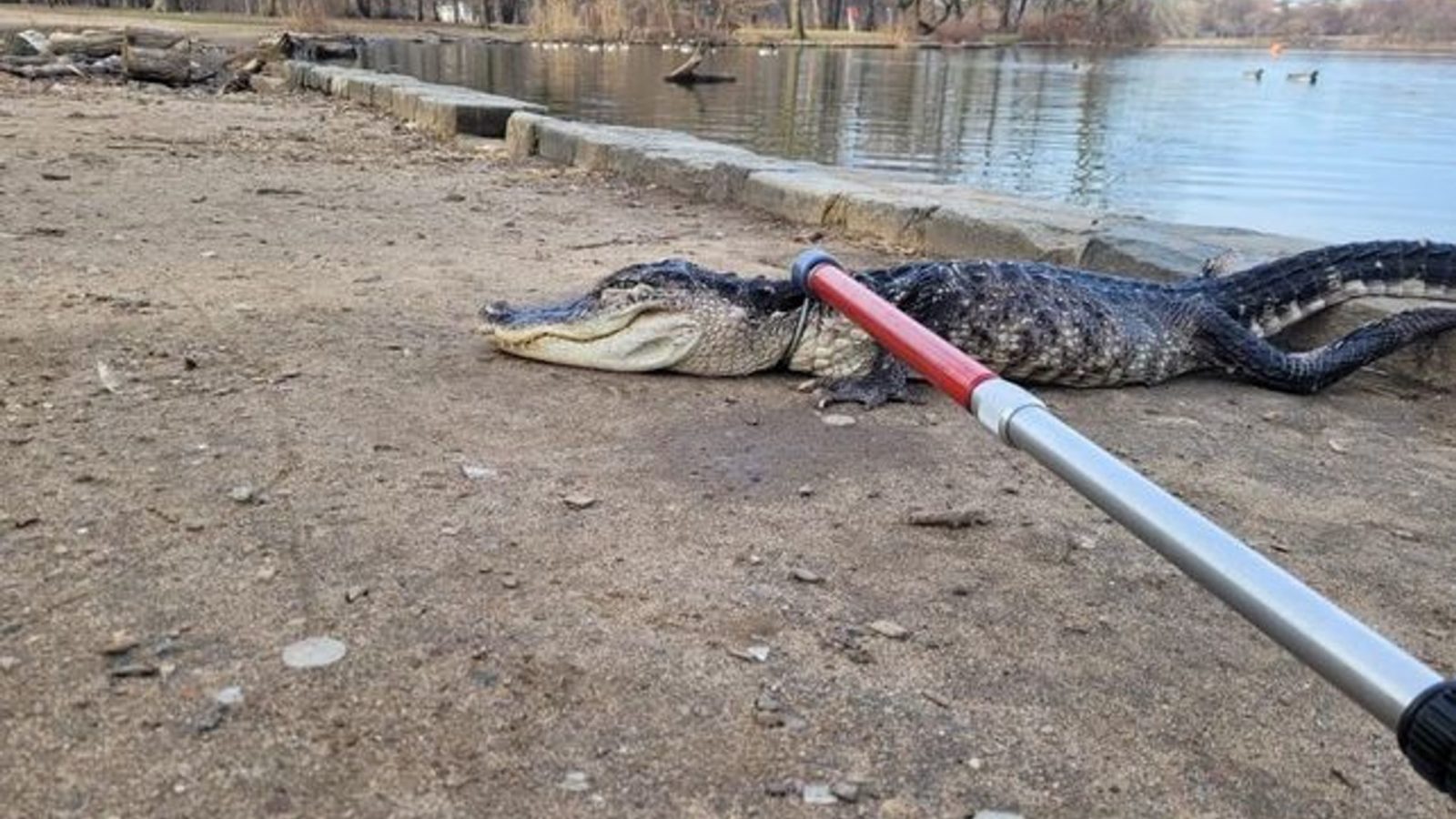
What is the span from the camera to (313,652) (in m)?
2.19

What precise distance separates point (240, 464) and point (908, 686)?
196 cm

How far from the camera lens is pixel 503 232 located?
6.89 metres

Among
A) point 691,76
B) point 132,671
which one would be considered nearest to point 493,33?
point 691,76

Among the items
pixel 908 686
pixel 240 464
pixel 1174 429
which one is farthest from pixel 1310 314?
pixel 240 464

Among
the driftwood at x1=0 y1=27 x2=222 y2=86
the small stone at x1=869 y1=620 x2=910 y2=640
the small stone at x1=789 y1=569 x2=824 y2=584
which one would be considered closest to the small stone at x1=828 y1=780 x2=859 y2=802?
the small stone at x1=869 y1=620 x2=910 y2=640

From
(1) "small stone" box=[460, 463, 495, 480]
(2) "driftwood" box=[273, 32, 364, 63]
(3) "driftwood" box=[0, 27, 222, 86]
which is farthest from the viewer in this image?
(2) "driftwood" box=[273, 32, 364, 63]

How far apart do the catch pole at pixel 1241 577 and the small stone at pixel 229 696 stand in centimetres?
139

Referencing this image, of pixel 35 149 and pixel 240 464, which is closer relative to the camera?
pixel 240 464

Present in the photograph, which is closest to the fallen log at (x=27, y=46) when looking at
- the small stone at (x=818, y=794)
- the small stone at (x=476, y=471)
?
the small stone at (x=476, y=471)

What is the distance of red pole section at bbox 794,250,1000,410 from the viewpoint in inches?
74.6

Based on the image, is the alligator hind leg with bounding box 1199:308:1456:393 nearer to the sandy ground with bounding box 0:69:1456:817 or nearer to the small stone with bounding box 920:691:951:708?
the sandy ground with bounding box 0:69:1456:817

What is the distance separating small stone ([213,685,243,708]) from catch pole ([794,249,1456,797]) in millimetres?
1393

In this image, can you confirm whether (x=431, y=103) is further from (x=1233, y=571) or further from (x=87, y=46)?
(x=1233, y=571)

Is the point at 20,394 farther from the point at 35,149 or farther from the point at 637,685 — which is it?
the point at 35,149
